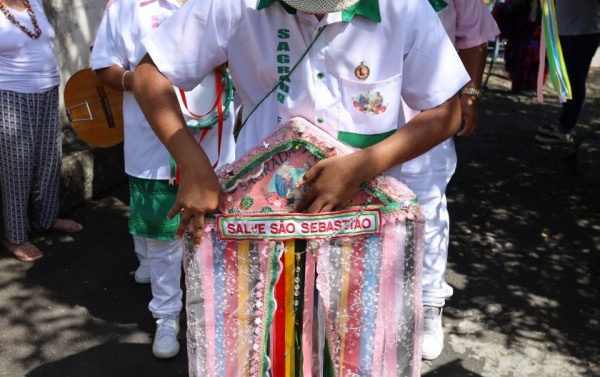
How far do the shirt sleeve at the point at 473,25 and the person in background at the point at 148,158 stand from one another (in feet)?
3.90

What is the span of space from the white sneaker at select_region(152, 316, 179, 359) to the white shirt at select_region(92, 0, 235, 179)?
751 millimetres

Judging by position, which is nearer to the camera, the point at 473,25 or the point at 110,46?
the point at 473,25

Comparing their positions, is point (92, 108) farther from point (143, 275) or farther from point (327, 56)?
point (327, 56)

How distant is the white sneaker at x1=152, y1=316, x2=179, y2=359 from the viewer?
3943 mm

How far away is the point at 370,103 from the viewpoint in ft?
7.27

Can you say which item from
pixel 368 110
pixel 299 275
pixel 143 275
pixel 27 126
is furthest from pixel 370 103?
pixel 27 126

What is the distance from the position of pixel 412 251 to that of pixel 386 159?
11.0 inches

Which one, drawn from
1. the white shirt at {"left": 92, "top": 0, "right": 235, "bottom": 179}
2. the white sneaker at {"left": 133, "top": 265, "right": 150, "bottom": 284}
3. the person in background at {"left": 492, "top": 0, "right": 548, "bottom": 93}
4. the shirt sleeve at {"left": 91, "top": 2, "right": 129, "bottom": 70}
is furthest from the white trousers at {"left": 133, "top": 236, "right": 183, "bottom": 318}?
the person in background at {"left": 492, "top": 0, "right": 548, "bottom": 93}

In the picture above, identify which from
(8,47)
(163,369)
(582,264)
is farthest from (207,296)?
(582,264)

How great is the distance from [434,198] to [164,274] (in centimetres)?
136

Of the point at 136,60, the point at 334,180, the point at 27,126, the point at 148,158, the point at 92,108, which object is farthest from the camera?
the point at 27,126

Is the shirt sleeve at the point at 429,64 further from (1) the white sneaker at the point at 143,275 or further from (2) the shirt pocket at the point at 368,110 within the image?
(1) the white sneaker at the point at 143,275

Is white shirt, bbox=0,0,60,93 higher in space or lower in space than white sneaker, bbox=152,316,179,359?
higher

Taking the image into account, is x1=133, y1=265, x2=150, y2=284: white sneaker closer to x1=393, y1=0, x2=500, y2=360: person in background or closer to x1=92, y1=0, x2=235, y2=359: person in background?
x1=92, y1=0, x2=235, y2=359: person in background
